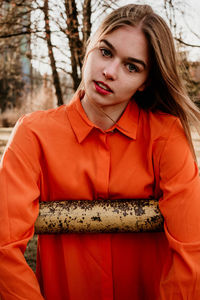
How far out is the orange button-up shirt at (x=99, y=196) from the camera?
4.64ft

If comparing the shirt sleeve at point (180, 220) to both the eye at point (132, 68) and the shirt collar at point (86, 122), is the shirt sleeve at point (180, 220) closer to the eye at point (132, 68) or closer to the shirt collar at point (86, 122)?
the shirt collar at point (86, 122)

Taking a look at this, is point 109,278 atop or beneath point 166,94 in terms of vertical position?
beneath

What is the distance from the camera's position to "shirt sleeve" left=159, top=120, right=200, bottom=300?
141cm

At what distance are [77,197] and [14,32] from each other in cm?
453

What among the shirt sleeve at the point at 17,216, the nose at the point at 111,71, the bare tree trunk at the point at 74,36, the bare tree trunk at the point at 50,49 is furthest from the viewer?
the bare tree trunk at the point at 50,49

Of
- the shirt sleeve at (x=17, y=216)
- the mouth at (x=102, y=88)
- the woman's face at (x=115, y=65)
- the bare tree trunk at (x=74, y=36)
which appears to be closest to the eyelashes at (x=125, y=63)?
the woman's face at (x=115, y=65)

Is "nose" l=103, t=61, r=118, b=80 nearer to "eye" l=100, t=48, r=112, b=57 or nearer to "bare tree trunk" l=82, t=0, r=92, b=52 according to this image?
"eye" l=100, t=48, r=112, b=57

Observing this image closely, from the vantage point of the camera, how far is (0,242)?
54.7 inches

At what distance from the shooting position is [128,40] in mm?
1557

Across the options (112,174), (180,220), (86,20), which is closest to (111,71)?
(112,174)

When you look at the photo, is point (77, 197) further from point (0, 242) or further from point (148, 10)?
point (148, 10)

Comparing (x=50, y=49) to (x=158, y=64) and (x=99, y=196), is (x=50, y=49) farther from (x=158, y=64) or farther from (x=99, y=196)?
(x=99, y=196)

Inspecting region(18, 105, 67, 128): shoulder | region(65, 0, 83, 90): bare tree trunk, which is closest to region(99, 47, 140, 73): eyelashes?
region(18, 105, 67, 128): shoulder

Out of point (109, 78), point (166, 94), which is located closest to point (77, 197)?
point (109, 78)
